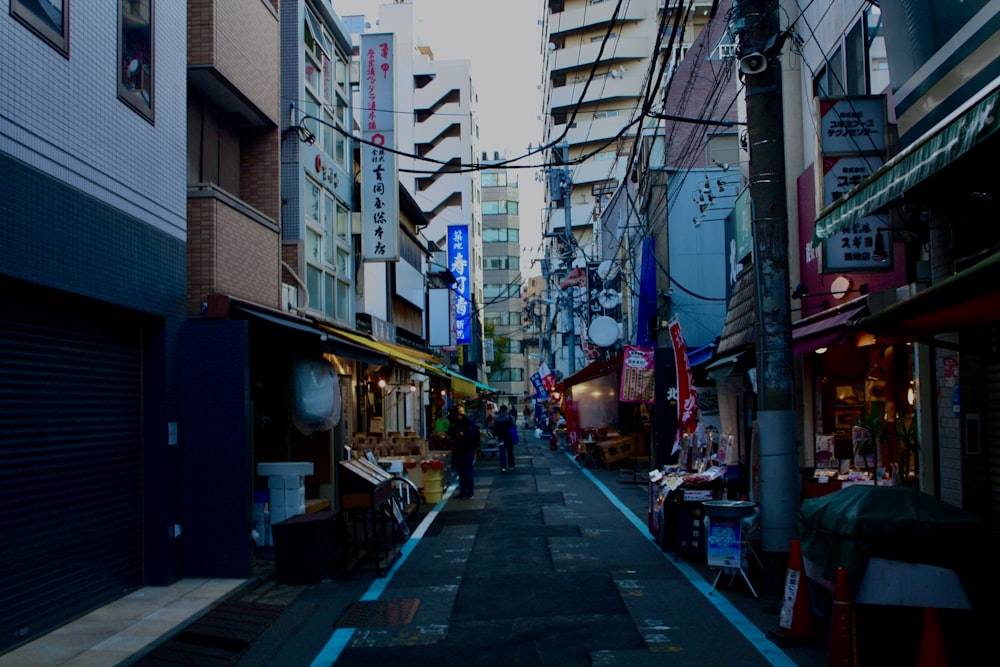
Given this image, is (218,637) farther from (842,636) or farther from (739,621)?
(842,636)

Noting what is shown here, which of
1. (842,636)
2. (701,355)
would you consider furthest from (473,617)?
(701,355)

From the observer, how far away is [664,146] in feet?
104

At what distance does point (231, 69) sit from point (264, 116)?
52.0 inches

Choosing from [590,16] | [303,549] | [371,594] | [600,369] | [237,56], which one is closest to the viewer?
[371,594]

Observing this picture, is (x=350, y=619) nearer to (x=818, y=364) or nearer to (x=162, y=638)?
(x=162, y=638)

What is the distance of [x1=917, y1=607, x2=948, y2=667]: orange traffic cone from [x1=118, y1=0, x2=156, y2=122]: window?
8.85 metres

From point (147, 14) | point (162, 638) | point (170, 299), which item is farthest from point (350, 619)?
point (147, 14)

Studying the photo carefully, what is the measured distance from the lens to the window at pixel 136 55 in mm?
9539

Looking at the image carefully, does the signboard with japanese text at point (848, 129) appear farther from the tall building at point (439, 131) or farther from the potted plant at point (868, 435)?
the tall building at point (439, 131)

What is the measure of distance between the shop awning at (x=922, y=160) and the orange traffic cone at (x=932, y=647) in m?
3.23

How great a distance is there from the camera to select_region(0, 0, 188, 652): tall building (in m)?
7.56

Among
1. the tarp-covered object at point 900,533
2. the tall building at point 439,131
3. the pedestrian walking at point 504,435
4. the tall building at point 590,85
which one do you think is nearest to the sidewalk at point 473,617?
the tarp-covered object at point 900,533

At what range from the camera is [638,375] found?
22.8 meters

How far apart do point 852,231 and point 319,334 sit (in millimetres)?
6980
